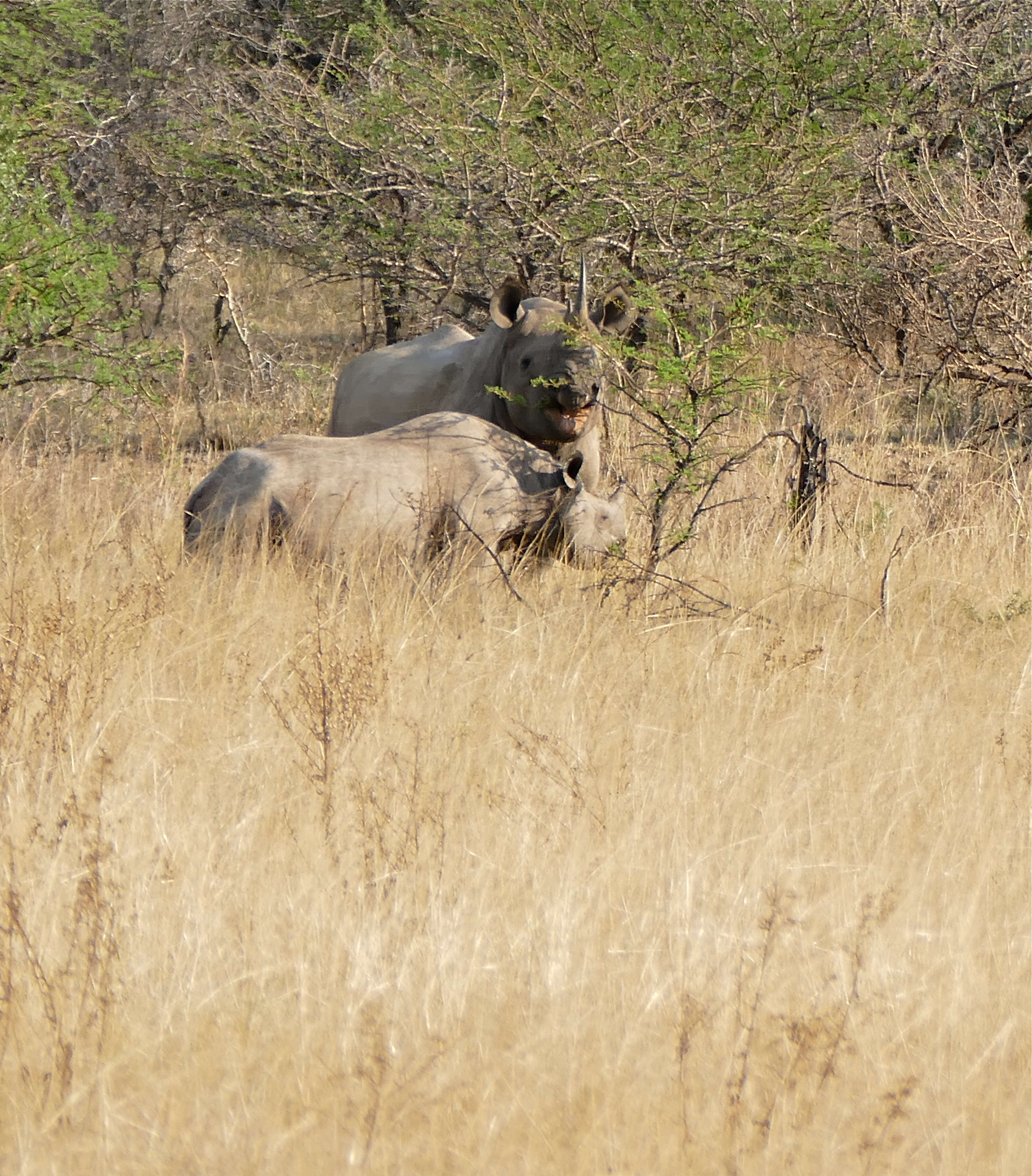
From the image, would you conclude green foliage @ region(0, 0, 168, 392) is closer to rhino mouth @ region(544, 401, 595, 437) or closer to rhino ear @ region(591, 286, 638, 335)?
rhino mouth @ region(544, 401, 595, 437)

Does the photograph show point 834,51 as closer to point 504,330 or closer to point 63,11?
point 504,330

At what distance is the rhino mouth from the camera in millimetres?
7980

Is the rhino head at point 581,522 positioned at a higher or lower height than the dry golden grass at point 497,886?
higher

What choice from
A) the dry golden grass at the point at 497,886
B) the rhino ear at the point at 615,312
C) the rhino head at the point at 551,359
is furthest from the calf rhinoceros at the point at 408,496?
the rhino ear at the point at 615,312

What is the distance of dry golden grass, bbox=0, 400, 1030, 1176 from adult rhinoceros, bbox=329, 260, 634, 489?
7.74 ft

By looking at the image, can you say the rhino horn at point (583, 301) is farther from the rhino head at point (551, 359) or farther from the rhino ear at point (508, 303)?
the rhino ear at point (508, 303)

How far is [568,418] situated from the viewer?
26.3 feet

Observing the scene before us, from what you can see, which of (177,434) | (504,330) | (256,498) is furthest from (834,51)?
(256,498)

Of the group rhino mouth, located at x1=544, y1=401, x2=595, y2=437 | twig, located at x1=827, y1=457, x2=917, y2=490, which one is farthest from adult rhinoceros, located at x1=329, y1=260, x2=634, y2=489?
twig, located at x1=827, y1=457, x2=917, y2=490

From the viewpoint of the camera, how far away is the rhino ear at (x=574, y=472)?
22.0 ft

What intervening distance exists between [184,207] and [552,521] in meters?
8.33

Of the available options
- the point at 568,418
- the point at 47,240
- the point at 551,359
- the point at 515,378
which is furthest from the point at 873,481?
the point at 47,240

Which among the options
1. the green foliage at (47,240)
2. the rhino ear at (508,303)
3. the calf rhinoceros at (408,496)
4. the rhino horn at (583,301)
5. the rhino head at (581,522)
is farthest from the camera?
the green foliage at (47,240)

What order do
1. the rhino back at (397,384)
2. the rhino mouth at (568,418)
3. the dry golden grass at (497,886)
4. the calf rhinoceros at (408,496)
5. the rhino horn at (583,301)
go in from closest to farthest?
the dry golden grass at (497,886) → the calf rhinoceros at (408,496) → the rhino horn at (583,301) → the rhino mouth at (568,418) → the rhino back at (397,384)
